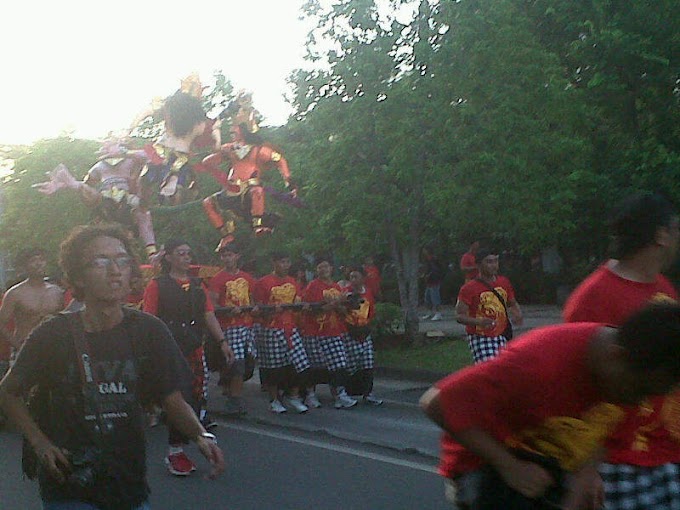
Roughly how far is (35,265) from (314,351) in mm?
3984

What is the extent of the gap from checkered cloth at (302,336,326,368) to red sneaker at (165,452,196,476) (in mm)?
4007

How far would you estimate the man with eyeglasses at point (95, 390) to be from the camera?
3814 mm

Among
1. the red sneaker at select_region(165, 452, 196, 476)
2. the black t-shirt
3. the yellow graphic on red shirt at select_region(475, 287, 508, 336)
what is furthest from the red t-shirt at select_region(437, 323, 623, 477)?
the yellow graphic on red shirt at select_region(475, 287, 508, 336)

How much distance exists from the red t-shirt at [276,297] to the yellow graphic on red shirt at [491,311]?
3.48 metres

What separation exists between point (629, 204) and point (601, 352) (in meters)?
1.51

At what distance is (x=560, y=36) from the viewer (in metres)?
22.6

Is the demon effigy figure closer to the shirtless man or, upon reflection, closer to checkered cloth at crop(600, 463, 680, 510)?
the shirtless man

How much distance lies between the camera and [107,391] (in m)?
3.87

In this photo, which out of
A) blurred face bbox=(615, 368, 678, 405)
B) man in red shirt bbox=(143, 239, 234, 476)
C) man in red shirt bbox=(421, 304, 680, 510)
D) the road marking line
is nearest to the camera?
blurred face bbox=(615, 368, 678, 405)

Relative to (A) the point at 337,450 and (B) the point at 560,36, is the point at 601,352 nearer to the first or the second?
(A) the point at 337,450

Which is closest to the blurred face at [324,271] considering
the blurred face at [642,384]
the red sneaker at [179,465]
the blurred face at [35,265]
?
the blurred face at [35,265]

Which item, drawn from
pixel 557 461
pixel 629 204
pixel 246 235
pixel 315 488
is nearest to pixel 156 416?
pixel 315 488

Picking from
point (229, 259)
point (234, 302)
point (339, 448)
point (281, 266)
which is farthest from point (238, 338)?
point (339, 448)

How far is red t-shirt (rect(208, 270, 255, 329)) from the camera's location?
40.2 feet
